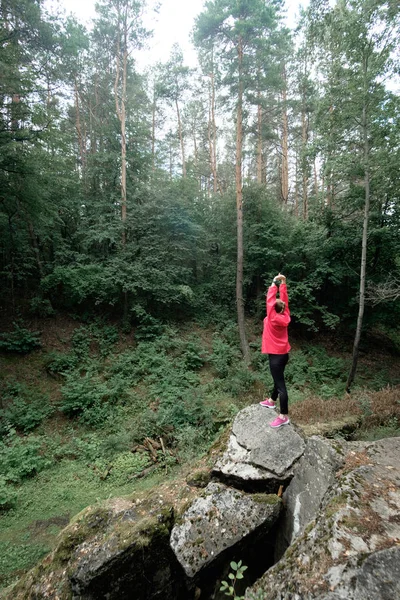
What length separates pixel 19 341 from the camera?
9.58 meters

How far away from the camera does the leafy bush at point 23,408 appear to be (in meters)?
7.06

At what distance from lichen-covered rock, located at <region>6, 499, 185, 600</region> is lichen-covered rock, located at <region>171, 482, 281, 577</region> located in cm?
26

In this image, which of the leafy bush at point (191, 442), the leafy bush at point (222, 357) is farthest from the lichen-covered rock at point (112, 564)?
the leafy bush at point (222, 357)

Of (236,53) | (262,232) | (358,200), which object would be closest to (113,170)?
(236,53)

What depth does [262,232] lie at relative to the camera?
12.7m

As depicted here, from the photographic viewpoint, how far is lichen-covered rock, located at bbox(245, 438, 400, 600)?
63.2 inches

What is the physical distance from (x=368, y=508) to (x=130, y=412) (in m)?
6.61

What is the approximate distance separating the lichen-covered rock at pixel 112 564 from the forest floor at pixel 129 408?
0.54 metres

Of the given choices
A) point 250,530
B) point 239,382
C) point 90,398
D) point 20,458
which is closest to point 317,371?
point 239,382

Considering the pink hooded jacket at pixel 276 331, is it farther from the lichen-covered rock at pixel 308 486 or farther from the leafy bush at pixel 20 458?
the leafy bush at pixel 20 458

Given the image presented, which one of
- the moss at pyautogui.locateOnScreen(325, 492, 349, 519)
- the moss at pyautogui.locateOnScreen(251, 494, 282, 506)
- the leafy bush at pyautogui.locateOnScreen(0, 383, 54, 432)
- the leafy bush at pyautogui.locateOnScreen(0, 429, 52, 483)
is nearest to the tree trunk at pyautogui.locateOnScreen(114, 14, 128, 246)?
the leafy bush at pyautogui.locateOnScreen(0, 383, 54, 432)

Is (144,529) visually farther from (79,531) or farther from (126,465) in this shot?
(126,465)

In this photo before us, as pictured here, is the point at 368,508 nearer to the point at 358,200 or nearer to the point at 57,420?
the point at 57,420

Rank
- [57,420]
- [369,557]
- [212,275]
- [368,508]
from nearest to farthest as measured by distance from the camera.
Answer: [369,557], [368,508], [57,420], [212,275]
